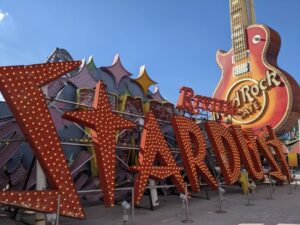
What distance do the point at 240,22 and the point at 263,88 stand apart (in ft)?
28.9

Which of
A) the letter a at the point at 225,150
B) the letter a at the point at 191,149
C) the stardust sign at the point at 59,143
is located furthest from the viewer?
the letter a at the point at 225,150

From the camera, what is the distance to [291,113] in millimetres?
31641

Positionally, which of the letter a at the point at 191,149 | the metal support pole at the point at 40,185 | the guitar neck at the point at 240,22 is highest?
the guitar neck at the point at 240,22

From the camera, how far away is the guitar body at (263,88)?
31.9m

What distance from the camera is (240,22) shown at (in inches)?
1479

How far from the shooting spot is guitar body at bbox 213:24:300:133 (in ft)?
105

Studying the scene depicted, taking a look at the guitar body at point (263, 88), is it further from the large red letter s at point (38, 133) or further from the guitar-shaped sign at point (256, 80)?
the large red letter s at point (38, 133)

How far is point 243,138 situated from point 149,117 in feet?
28.1

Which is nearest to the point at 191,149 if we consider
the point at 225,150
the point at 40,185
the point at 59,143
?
the point at 225,150

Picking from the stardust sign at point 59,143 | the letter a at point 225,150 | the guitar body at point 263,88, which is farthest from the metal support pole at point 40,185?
the guitar body at point 263,88

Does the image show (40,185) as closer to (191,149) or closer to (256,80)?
(191,149)

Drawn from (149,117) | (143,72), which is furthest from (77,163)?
(143,72)

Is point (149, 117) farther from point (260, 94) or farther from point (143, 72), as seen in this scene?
point (260, 94)

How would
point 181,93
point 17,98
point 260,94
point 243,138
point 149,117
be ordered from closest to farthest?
point 17,98 → point 149,117 → point 243,138 → point 181,93 → point 260,94
